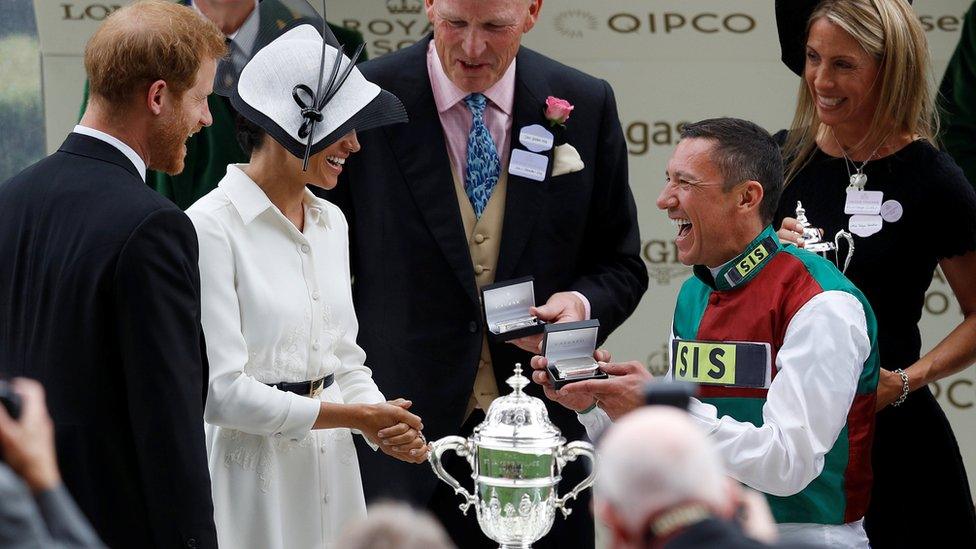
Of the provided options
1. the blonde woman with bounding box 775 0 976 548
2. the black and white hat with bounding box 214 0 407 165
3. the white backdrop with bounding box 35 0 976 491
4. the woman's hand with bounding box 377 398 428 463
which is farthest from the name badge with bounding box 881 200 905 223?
the white backdrop with bounding box 35 0 976 491

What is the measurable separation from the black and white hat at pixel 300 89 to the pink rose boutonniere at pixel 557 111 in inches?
20.3

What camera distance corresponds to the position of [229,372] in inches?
118

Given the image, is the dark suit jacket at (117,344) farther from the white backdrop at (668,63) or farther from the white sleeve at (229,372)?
the white backdrop at (668,63)

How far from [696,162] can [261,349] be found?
995 millimetres

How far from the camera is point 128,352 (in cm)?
260

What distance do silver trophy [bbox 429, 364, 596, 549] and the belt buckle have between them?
1.45 ft

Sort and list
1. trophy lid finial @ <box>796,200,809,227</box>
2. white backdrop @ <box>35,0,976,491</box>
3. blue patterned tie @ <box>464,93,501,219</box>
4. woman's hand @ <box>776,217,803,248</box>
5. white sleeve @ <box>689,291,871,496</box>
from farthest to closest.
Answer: white backdrop @ <box>35,0,976,491</box>
blue patterned tie @ <box>464,93,501,219</box>
trophy lid finial @ <box>796,200,809,227</box>
woman's hand @ <box>776,217,803,248</box>
white sleeve @ <box>689,291,871,496</box>

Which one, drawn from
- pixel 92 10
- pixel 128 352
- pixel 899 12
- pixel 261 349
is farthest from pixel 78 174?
pixel 92 10

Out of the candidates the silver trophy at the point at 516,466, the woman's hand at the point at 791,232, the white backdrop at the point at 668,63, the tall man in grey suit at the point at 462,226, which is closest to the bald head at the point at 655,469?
the silver trophy at the point at 516,466

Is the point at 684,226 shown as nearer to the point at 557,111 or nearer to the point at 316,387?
the point at 557,111

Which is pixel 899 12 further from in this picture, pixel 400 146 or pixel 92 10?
pixel 92 10

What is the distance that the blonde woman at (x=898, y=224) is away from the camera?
3.78 meters

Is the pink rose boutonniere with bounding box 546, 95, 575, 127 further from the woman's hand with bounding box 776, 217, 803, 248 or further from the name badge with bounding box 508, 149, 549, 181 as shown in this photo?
the woman's hand with bounding box 776, 217, 803, 248

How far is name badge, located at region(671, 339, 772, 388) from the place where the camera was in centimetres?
308
